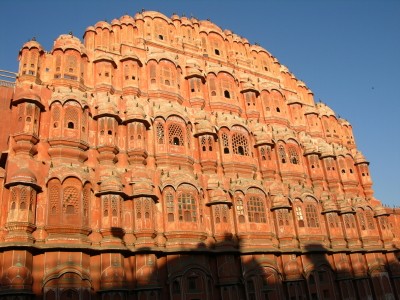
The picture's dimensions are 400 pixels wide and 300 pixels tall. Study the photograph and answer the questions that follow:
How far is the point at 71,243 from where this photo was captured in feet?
56.1

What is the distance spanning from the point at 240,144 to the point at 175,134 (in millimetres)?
4706

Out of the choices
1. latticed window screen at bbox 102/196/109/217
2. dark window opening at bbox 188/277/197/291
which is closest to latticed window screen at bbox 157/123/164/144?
latticed window screen at bbox 102/196/109/217

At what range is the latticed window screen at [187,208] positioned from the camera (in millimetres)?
20688

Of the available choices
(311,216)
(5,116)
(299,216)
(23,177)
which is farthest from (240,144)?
(5,116)

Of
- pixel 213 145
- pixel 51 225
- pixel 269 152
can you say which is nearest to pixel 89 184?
pixel 51 225

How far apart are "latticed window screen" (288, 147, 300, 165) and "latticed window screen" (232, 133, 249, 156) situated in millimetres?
4122

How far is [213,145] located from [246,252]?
6.63 meters

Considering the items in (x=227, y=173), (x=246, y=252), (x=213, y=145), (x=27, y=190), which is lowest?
(x=246, y=252)

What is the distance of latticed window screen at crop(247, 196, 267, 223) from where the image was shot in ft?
75.2

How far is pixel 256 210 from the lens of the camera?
23234 mm

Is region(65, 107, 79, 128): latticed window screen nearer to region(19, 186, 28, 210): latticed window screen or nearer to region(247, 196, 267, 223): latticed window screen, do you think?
region(19, 186, 28, 210): latticed window screen

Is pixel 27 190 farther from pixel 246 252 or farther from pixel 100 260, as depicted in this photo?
pixel 246 252

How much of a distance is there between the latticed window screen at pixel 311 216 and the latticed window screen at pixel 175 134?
9.81m

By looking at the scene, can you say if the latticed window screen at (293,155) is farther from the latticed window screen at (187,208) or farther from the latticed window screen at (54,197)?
the latticed window screen at (54,197)
